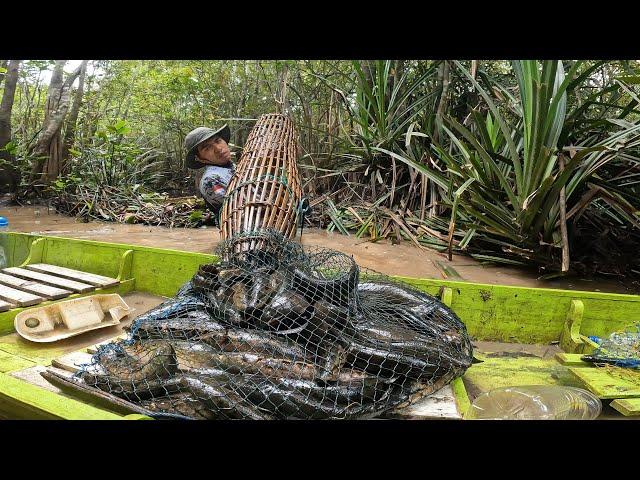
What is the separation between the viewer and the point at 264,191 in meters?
2.92

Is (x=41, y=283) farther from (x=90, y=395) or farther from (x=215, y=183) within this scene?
(x=215, y=183)

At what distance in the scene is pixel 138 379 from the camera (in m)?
1.57

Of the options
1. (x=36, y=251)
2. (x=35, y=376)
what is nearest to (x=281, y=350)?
(x=35, y=376)

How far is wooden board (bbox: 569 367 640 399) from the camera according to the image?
1.67 m

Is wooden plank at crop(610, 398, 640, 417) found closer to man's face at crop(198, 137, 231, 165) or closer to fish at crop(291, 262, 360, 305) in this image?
fish at crop(291, 262, 360, 305)

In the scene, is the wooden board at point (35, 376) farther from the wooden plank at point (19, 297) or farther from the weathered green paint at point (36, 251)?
the weathered green paint at point (36, 251)

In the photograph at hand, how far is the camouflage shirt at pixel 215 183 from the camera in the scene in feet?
13.9

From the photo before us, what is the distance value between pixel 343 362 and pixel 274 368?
26 cm

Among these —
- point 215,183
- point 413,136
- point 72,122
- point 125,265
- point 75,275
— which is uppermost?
point 413,136

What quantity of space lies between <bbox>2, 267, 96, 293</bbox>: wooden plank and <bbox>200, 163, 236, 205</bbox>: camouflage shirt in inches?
66.1

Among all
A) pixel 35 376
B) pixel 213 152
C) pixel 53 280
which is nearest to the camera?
pixel 35 376

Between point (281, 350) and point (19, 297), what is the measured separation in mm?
1732

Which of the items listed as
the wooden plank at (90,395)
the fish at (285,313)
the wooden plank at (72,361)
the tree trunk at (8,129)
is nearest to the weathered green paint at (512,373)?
the fish at (285,313)

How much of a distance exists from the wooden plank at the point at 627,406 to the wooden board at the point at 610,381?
0.09 ft
